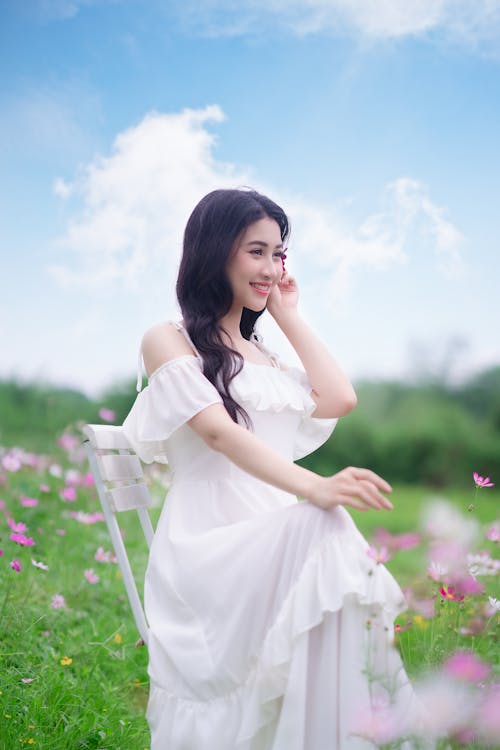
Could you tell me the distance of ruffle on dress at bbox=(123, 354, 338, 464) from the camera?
1.92m

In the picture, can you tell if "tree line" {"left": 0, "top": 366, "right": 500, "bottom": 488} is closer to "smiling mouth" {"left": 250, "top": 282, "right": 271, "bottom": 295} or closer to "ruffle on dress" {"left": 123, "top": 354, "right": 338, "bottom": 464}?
"ruffle on dress" {"left": 123, "top": 354, "right": 338, "bottom": 464}

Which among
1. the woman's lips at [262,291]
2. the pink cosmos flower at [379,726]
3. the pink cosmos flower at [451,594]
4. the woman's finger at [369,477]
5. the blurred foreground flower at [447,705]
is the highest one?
the woman's lips at [262,291]

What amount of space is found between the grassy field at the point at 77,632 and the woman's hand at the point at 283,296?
29.4 inches

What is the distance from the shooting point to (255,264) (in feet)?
7.16

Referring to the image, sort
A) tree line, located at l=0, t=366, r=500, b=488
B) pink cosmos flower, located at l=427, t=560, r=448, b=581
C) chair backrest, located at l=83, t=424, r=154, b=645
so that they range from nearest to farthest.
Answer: pink cosmos flower, located at l=427, t=560, r=448, b=581 < chair backrest, located at l=83, t=424, r=154, b=645 < tree line, located at l=0, t=366, r=500, b=488

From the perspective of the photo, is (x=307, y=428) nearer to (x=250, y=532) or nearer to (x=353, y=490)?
(x=250, y=532)

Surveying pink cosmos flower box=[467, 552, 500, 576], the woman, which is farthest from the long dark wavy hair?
pink cosmos flower box=[467, 552, 500, 576]

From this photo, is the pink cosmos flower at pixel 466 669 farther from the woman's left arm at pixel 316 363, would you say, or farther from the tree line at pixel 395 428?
the tree line at pixel 395 428

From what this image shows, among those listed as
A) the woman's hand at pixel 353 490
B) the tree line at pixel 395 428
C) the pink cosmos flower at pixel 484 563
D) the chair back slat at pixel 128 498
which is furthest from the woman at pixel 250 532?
the tree line at pixel 395 428

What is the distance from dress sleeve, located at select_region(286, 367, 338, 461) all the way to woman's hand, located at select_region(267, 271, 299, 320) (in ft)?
0.60

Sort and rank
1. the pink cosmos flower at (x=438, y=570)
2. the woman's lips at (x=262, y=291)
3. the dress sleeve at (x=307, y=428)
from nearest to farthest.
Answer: the pink cosmos flower at (x=438, y=570), the woman's lips at (x=262, y=291), the dress sleeve at (x=307, y=428)

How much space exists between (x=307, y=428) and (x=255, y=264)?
1.75 feet

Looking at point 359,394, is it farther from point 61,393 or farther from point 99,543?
point 99,543

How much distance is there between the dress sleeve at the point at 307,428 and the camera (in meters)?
2.37
